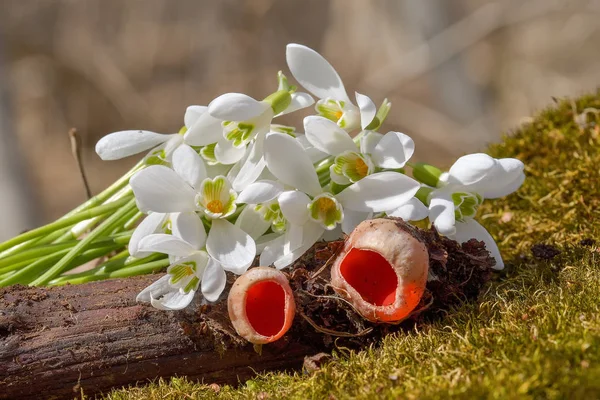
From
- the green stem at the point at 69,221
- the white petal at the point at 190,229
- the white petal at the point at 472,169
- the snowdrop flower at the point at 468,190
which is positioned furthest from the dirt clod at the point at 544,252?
the green stem at the point at 69,221

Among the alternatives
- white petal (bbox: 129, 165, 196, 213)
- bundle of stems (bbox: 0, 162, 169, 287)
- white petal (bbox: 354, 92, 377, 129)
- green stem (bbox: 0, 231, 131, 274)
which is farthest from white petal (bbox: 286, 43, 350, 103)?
green stem (bbox: 0, 231, 131, 274)

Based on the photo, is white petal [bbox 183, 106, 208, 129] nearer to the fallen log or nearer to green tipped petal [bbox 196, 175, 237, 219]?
green tipped petal [bbox 196, 175, 237, 219]

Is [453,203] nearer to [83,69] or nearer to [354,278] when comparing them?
[354,278]

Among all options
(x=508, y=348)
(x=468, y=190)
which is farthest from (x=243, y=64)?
(x=508, y=348)

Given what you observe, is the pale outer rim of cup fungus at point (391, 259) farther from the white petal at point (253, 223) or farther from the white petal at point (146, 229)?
the white petal at point (146, 229)

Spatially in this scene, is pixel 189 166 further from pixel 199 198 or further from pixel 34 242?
pixel 34 242

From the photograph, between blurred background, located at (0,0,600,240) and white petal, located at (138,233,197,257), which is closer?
white petal, located at (138,233,197,257)
